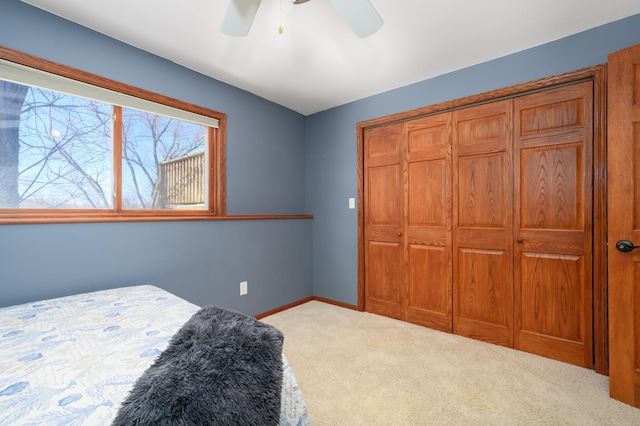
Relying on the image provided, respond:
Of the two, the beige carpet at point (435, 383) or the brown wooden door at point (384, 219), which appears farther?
the brown wooden door at point (384, 219)

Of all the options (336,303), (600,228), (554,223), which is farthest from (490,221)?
(336,303)

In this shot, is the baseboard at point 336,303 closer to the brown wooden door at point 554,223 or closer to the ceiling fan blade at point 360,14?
the brown wooden door at point 554,223

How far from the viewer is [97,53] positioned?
6.17 ft

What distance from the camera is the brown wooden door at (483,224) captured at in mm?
2230

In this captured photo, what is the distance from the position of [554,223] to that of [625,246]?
1.70ft

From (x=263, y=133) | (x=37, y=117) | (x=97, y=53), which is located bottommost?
(x=37, y=117)

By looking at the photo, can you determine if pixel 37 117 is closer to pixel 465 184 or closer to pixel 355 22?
pixel 355 22

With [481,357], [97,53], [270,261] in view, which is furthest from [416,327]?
[97,53]

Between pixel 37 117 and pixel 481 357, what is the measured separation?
3.48m

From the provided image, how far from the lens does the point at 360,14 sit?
1.42m

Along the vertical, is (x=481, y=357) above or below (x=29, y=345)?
below

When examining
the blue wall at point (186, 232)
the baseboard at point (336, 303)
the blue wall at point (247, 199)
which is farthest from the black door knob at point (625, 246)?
the blue wall at point (186, 232)

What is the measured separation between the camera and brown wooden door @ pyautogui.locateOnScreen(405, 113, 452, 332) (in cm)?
253

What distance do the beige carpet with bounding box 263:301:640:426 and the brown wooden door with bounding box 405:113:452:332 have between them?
0.28m
